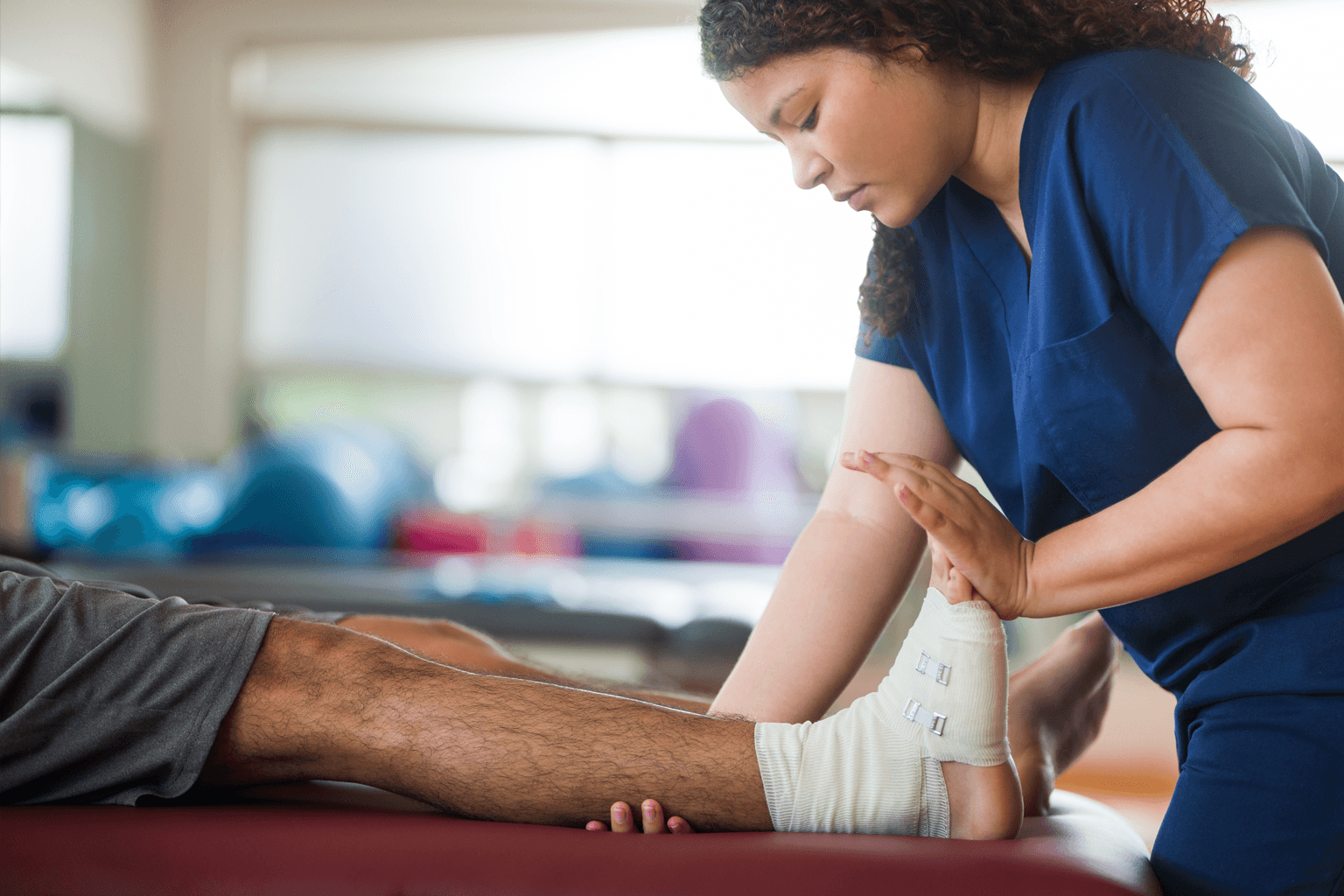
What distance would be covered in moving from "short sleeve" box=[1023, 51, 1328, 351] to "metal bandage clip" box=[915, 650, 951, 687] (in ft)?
1.03

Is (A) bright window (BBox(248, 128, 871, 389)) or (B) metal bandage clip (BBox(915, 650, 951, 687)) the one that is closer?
(B) metal bandage clip (BBox(915, 650, 951, 687))

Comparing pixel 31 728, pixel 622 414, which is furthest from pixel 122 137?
pixel 31 728

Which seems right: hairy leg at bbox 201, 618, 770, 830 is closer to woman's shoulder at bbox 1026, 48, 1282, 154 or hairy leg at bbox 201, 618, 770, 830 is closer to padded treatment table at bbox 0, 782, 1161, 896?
padded treatment table at bbox 0, 782, 1161, 896

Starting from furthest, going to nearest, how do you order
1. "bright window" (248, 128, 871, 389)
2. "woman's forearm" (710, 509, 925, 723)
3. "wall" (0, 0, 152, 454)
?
"bright window" (248, 128, 871, 389)
"wall" (0, 0, 152, 454)
"woman's forearm" (710, 509, 925, 723)

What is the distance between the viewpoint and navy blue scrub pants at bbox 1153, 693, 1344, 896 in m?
0.79

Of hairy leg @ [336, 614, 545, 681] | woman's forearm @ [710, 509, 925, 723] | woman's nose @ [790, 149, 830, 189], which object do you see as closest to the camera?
woman's nose @ [790, 149, 830, 189]

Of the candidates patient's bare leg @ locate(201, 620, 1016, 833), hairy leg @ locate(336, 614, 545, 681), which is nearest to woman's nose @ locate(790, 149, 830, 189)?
patient's bare leg @ locate(201, 620, 1016, 833)

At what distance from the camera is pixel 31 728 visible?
33.8 inches

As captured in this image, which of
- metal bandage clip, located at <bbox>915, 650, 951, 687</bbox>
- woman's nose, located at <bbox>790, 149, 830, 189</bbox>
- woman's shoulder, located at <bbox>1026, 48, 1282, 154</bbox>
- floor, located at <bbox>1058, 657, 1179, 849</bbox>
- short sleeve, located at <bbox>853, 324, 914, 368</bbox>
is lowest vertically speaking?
floor, located at <bbox>1058, 657, 1179, 849</bbox>

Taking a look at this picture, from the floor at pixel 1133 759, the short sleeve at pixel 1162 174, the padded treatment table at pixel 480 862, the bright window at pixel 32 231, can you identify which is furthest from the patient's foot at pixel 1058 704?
the bright window at pixel 32 231

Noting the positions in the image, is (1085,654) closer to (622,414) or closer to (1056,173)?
(1056,173)

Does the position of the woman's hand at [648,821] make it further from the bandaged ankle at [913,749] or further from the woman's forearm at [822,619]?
the woman's forearm at [822,619]

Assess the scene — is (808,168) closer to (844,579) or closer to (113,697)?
(844,579)

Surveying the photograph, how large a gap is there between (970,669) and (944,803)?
0.12 meters
